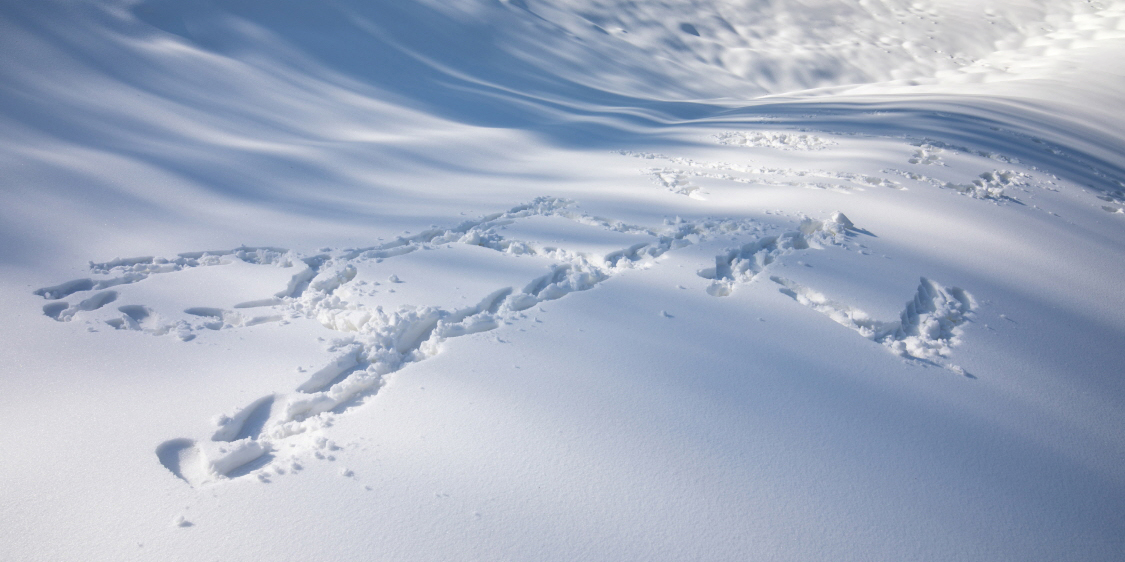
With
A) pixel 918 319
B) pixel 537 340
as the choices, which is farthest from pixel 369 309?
pixel 918 319

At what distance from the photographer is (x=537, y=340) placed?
2439 mm

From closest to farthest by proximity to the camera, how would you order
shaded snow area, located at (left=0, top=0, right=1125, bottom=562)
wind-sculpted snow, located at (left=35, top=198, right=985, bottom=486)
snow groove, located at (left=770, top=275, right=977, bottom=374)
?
shaded snow area, located at (left=0, top=0, right=1125, bottom=562) → wind-sculpted snow, located at (left=35, top=198, right=985, bottom=486) → snow groove, located at (left=770, top=275, right=977, bottom=374)

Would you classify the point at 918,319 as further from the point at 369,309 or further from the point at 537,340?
the point at 369,309

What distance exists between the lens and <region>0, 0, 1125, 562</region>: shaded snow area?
63.7 inches

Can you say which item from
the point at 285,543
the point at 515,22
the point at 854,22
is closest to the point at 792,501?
the point at 285,543

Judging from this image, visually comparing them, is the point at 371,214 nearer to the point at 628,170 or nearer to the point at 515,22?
the point at 628,170

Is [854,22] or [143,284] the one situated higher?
[854,22]

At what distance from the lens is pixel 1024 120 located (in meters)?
7.47

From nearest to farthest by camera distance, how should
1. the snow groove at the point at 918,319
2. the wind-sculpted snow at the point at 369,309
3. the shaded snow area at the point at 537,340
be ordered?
the shaded snow area at the point at 537,340, the wind-sculpted snow at the point at 369,309, the snow groove at the point at 918,319

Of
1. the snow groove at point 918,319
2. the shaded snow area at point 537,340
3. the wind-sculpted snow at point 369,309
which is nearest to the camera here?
the shaded snow area at point 537,340

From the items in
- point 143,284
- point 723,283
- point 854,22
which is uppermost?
point 854,22

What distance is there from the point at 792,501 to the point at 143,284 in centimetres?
306

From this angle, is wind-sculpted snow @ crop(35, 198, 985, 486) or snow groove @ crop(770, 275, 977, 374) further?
snow groove @ crop(770, 275, 977, 374)

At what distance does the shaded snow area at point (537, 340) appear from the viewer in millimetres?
1617
